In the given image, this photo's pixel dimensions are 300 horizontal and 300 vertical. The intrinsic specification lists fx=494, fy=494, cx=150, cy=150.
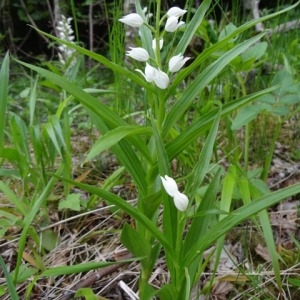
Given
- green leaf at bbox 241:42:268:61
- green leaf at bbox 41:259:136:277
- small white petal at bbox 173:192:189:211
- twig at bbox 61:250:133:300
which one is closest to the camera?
small white petal at bbox 173:192:189:211

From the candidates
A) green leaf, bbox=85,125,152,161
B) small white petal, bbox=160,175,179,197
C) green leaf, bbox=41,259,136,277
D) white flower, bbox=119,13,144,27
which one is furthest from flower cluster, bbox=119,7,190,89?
green leaf, bbox=41,259,136,277

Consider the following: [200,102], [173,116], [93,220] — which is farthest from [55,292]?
[200,102]

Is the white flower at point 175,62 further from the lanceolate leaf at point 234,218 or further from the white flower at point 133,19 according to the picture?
the lanceolate leaf at point 234,218

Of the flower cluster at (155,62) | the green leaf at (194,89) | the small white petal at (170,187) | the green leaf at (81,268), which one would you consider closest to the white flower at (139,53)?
the flower cluster at (155,62)

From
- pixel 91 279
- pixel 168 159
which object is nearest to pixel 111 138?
pixel 168 159

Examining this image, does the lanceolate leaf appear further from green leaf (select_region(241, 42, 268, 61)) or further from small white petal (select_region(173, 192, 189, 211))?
green leaf (select_region(241, 42, 268, 61))

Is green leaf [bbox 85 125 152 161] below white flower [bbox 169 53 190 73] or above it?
below

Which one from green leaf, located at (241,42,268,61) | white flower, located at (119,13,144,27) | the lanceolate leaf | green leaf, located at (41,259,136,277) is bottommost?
green leaf, located at (41,259,136,277)
